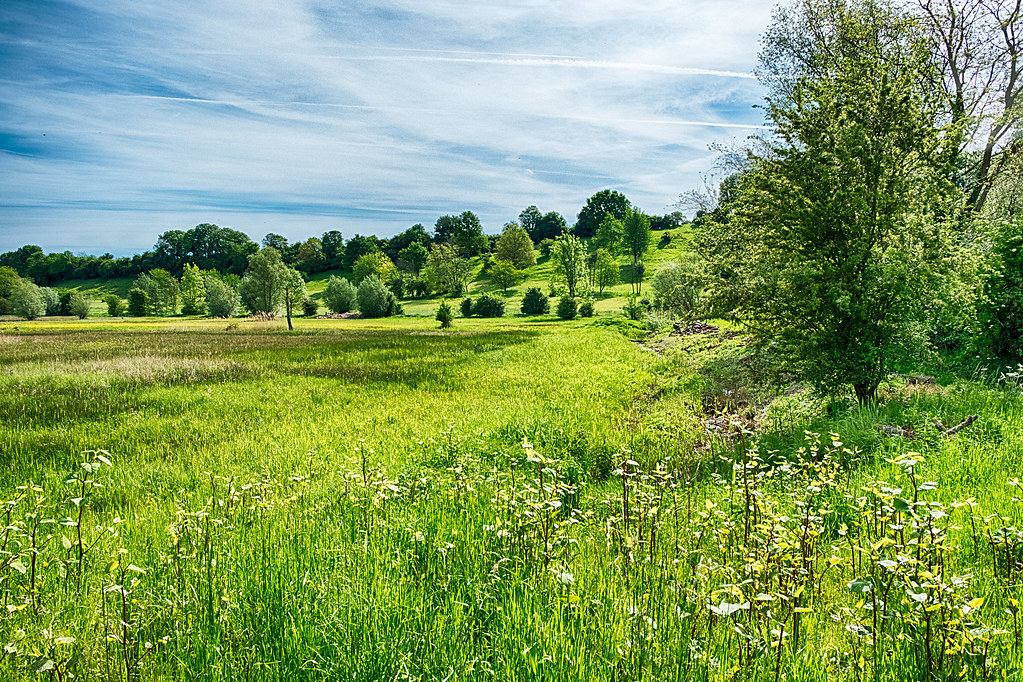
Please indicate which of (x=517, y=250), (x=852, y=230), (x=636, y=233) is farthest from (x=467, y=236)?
(x=852, y=230)

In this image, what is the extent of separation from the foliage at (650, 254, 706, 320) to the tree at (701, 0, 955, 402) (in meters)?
2.60

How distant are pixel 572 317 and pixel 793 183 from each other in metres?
61.4

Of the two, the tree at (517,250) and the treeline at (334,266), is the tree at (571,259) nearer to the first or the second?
the treeline at (334,266)

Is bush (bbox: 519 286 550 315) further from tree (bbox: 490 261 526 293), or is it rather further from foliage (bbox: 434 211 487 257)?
foliage (bbox: 434 211 487 257)

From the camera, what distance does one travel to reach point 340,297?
97.0m

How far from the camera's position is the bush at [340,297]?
317ft

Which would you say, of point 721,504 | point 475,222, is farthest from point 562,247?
point 721,504

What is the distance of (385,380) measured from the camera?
18375 mm

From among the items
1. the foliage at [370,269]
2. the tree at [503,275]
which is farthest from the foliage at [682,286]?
the foliage at [370,269]

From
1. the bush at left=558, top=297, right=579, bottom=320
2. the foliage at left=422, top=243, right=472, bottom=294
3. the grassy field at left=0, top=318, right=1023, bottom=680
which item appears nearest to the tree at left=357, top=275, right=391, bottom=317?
the foliage at left=422, top=243, right=472, bottom=294

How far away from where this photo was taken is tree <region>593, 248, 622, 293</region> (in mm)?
99312

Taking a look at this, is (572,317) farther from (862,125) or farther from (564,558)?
(564,558)

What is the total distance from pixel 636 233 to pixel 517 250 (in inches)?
1166

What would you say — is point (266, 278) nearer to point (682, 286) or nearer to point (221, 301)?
point (221, 301)
